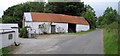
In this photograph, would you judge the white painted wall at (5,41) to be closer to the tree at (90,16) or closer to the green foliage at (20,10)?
the green foliage at (20,10)

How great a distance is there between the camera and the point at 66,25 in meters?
30.4

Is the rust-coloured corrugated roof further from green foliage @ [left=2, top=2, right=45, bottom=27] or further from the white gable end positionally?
green foliage @ [left=2, top=2, right=45, bottom=27]

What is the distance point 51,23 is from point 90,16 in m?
9.23

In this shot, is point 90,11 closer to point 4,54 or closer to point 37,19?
point 37,19

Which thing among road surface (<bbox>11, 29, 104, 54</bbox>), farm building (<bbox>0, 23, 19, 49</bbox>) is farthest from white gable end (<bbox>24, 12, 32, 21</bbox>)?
farm building (<bbox>0, 23, 19, 49</bbox>)

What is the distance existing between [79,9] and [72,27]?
250cm

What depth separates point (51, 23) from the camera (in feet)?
94.6

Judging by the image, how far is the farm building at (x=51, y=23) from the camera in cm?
2742

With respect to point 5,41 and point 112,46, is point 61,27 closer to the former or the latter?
point 5,41

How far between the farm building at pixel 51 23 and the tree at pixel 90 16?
171cm

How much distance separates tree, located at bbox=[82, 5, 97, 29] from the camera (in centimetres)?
3444

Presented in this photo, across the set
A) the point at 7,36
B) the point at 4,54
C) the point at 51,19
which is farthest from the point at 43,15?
the point at 4,54

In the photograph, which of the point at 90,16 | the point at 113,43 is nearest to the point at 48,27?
the point at 90,16

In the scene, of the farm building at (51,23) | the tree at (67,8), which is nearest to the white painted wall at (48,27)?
the farm building at (51,23)
